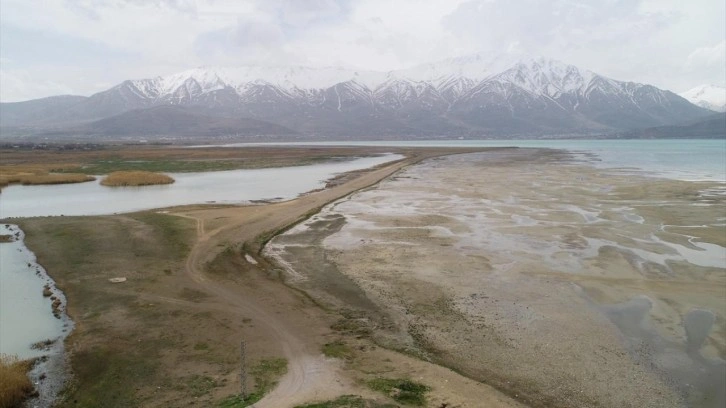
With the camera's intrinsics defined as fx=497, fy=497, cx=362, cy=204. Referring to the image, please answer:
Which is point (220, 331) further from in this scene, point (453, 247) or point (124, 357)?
A: point (453, 247)

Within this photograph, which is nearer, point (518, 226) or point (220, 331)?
point (220, 331)

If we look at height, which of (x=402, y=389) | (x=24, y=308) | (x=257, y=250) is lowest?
(x=24, y=308)

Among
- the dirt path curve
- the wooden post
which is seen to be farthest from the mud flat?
the wooden post

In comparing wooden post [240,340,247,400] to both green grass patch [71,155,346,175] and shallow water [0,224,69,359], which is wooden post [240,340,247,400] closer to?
shallow water [0,224,69,359]

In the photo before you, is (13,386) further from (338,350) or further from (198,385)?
(338,350)

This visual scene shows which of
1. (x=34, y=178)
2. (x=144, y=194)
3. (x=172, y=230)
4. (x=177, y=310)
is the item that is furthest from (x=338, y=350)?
(x=34, y=178)

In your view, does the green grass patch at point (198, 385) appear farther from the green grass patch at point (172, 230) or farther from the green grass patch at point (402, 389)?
the green grass patch at point (172, 230)

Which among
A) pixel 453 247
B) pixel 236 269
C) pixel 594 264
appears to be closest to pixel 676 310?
pixel 594 264
